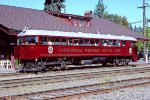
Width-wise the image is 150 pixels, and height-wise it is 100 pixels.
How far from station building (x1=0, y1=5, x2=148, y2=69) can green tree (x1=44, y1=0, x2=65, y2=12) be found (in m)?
10.4

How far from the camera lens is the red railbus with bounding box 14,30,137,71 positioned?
79.6ft

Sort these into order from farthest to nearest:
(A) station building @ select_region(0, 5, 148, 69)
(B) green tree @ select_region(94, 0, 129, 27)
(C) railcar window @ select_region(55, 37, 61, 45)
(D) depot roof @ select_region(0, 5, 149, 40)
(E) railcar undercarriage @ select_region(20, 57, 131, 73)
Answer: (B) green tree @ select_region(94, 0, 129, 27) < (D) depot roof @ select_region(0, 5, 149, 40) < (A) station building @ select_region(0, 5, 148, 69) < (C) railcar window @ select_region(55, 37, 61, 45) < (E) railcar undercarriage @ select_region(20, 57, 131, 73)

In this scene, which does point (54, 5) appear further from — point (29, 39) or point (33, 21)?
point (29, 39)

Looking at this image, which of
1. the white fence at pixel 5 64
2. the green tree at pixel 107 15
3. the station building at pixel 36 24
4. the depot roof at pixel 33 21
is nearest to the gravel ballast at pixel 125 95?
the station building at pixel 36 24

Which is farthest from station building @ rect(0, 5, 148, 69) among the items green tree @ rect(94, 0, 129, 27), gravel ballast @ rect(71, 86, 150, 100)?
green tree @ rect(94, 0, 129, 27)

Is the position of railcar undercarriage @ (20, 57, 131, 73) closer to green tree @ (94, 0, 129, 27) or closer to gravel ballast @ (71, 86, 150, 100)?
gravel ballast @ (71, 86, 150, 100)

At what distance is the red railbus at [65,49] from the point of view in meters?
24.3

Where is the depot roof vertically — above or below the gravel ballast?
above

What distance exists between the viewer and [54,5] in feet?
195

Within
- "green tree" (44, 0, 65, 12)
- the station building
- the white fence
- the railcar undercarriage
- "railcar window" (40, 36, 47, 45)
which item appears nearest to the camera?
the railcar undercarriage

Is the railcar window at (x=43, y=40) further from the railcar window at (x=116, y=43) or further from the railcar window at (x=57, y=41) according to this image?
the railcar window at (x=116, y=43)

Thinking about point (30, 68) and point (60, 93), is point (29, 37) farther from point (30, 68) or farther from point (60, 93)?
point (60, 93)

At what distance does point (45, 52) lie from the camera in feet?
81.5

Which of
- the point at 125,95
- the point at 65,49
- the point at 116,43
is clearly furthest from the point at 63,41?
the point at 125,95
